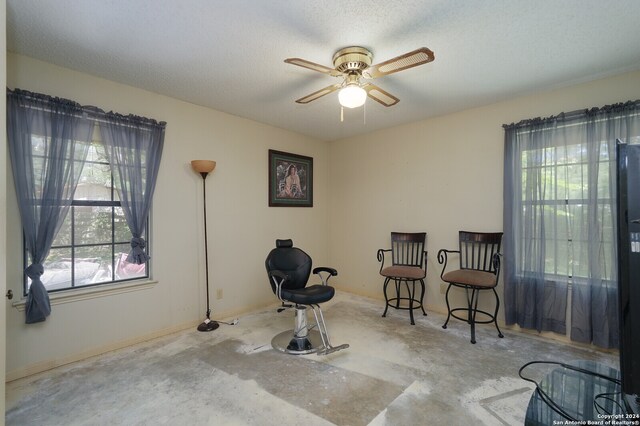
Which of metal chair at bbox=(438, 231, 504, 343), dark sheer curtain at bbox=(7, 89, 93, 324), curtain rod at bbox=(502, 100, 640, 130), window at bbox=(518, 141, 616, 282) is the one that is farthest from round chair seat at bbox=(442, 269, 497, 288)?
dark sheer curtain at bbox=(7, 89, 93, 324)

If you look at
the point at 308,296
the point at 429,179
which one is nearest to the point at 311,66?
the point at 308,296

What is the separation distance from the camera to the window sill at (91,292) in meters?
2.32

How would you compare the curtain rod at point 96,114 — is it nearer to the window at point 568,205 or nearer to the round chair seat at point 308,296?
the round chair seat at point 308,296

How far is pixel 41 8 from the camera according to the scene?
171 centimetres

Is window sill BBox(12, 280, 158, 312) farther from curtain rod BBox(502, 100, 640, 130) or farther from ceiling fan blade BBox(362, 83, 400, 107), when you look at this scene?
curtain rod BBox(502, 100, 640, 130)

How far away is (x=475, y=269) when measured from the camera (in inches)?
127

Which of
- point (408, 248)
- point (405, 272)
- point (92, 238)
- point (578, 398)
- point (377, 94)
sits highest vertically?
point (377, 94)

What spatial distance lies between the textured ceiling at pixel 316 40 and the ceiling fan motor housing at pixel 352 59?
4 centimetres

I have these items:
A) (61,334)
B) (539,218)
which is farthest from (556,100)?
(61,334)

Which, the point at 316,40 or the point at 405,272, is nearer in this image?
the point at 316,40

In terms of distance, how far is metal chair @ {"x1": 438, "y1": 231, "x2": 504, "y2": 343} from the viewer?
9.29 ft

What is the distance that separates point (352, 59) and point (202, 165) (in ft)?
5.94

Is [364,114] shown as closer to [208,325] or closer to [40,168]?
[208,325]

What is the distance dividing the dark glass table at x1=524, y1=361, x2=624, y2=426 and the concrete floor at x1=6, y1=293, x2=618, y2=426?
1.53 ft
